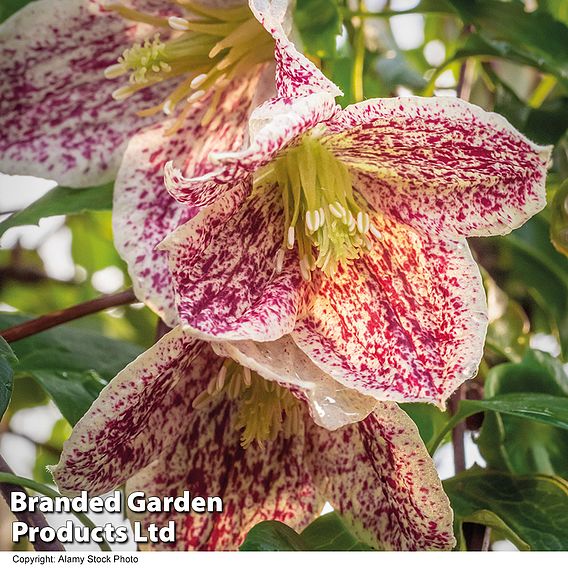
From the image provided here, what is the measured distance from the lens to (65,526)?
54cm

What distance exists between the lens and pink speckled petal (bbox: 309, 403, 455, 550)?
0.48m

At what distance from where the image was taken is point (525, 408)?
1.77 ft

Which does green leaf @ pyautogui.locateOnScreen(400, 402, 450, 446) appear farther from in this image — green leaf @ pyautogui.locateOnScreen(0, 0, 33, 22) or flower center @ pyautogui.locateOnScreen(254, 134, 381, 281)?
green leaf @ pyautogui.locateOnScreen(0, 0, 33, 22)

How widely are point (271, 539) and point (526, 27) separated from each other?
1.32 feet

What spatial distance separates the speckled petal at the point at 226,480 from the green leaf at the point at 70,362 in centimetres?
9

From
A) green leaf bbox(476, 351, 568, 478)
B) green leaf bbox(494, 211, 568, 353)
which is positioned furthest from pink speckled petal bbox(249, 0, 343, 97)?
green leaf bbox(494, 211, 568, 353)

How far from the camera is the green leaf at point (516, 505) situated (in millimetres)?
554

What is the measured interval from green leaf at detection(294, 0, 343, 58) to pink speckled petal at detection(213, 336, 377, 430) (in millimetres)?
225

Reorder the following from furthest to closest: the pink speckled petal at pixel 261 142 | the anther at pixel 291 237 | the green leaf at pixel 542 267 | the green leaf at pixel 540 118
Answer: the green leaf at pixel 542 267, the green leaf at pixel 540 118, the anther at pixel 291 237, the pink speckled petal at pixel 261 142

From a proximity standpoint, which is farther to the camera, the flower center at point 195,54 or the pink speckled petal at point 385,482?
the flower center at point 195,54

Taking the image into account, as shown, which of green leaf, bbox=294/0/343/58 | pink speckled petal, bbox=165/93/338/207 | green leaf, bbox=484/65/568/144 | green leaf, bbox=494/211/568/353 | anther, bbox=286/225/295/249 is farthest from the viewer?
green leaf, bbox=494/211/568/353

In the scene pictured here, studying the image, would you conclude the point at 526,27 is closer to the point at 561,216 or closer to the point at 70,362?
the point at 561,216

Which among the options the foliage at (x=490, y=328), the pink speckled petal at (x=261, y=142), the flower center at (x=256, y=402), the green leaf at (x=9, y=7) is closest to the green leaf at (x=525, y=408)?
the foliage at (x=490, y=328)

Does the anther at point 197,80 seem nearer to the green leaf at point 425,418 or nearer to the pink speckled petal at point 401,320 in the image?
the pink speckled petal at point 401,320
